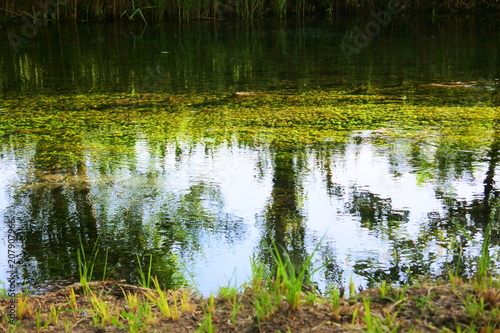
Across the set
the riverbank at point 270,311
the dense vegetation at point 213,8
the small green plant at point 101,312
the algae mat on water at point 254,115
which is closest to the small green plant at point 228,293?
the riverbank at point 270,311

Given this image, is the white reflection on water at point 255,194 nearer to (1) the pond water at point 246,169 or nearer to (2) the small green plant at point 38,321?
(1) the pond water at point 246,169

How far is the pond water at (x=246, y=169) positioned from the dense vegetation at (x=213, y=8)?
4036mm

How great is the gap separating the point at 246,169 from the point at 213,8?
23.7ft

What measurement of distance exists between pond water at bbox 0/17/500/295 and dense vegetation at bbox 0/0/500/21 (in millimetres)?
4036

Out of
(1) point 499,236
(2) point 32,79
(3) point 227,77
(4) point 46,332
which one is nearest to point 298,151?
(1) point 499,236

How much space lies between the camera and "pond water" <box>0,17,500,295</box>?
6.13 ft

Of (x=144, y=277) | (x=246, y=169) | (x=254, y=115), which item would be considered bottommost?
(x=144, y=277)

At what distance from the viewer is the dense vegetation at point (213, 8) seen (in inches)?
352

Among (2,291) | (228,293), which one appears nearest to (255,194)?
(228,293)

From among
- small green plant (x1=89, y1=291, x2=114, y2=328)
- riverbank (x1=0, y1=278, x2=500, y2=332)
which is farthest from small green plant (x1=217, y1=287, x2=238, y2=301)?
small green plant (x1=89, y1=291, x2=114, y2=328)

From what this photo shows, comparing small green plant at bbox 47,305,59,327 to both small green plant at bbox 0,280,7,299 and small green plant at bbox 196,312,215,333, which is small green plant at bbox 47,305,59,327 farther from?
small green plant at bbox 196,312,215,333

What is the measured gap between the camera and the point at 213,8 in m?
9.45

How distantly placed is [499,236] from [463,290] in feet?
1.94

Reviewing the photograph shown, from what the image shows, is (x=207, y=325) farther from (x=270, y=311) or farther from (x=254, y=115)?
(x=254, y=115)
